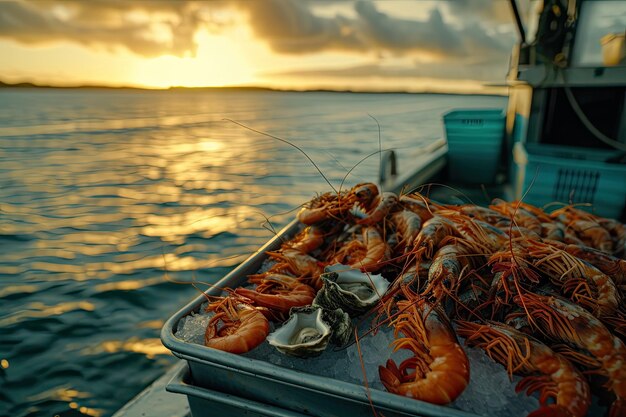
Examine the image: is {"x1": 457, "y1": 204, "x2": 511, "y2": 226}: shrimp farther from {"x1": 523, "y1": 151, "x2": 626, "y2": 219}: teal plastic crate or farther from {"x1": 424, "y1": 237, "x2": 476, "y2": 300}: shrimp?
{"x1": 523, "y1": 151, "x2": 626, "y2": 219}: teal plastic crate

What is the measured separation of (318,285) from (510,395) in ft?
4.08

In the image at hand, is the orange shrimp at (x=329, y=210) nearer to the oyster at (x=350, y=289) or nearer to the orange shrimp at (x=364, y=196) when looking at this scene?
the orange shrimp at (x=364, y=196)

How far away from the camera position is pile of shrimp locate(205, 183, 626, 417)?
64.6 inches

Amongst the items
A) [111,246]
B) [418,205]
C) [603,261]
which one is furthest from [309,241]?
[111,246]

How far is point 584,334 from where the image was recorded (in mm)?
1757

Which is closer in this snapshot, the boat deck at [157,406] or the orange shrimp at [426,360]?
the orange shrimp at [426,360]

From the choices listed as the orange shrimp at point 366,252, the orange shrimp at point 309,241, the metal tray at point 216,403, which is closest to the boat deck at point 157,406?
the metal tray at point 216,403

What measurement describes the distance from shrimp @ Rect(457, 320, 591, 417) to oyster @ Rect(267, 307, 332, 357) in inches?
28.7

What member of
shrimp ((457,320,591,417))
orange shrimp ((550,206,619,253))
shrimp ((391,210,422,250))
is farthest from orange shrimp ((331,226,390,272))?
orange shrimp ((550,206,619,253))

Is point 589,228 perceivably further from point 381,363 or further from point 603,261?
point 381,363

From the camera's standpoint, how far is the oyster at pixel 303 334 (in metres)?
1.72

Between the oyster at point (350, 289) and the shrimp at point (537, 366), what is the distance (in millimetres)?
492

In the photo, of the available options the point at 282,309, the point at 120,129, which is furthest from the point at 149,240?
the point at 120,129

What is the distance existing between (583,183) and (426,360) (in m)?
4.43
